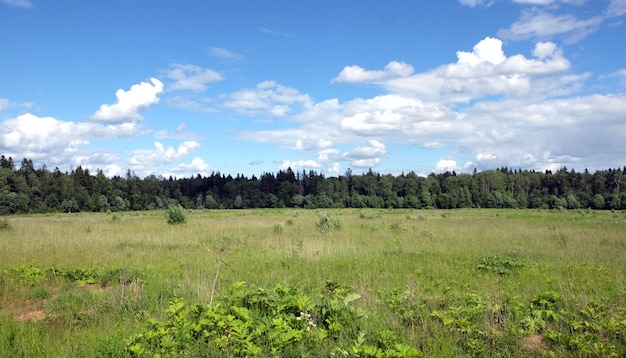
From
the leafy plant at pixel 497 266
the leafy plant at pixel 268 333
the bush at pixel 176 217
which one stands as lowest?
the leafy plant at pixel 497 266

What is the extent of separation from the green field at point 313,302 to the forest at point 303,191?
50260 mm

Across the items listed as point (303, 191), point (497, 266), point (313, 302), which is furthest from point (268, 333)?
point (303, 191)

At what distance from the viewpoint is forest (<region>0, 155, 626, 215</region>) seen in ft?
212

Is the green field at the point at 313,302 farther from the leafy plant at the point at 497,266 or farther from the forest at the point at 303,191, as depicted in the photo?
the forest at the point at 303,191

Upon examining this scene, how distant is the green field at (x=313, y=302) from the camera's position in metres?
4.93

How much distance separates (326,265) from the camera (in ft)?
35.1

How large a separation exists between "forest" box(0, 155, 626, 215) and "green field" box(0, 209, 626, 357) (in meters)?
50.3

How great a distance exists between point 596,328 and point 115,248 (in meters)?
14.1

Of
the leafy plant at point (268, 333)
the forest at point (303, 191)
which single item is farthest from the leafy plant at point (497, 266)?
the forest at point (303, 191)

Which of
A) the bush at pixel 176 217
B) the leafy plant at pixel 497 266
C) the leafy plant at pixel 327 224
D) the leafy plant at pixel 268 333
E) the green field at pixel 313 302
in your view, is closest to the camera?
the leafy plant at pixel 268 333

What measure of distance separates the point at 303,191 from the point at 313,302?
89755 millimetres

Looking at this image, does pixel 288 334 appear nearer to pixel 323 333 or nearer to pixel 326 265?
pixel 323 333

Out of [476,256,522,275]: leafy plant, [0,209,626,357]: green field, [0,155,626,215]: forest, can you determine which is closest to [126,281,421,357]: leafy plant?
[0,209,626,357]: green field

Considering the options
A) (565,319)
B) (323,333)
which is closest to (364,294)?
(323,333)
